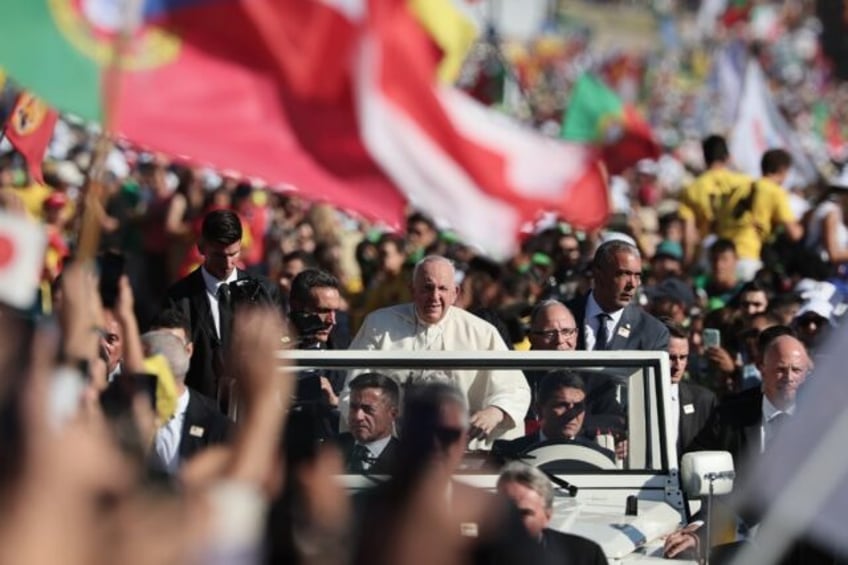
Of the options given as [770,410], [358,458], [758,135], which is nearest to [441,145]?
[358,458]

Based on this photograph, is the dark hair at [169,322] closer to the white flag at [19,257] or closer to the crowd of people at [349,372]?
the crowd of people at [349,372]

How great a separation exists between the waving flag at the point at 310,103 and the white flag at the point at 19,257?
51 cm

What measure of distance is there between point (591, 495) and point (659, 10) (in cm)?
9319

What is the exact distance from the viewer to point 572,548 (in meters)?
7.09

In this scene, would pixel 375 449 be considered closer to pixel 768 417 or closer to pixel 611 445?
pixel 611 445

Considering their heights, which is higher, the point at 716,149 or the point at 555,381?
the point at 716,149

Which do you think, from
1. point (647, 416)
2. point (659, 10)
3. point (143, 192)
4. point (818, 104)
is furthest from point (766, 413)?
point (659, 10)

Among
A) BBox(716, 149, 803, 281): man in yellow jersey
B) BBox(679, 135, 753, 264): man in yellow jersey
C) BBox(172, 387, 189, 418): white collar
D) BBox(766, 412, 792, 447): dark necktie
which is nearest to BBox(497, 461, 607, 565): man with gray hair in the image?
BBox(172, 387, 189, 418): white collar

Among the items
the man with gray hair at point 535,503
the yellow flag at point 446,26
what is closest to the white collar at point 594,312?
the yellow flag at point 446,26

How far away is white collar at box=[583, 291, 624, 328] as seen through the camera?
11.5m

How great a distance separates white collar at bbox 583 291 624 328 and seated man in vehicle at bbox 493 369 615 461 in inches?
107

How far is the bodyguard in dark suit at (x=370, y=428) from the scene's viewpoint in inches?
328

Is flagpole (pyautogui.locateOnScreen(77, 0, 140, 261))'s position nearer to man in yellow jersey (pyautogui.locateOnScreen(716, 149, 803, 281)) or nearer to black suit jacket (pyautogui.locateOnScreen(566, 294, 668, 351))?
black suit jacket (pyautogui.locateOnScreen(566, 294, 668, 351))

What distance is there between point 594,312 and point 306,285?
1429mm
